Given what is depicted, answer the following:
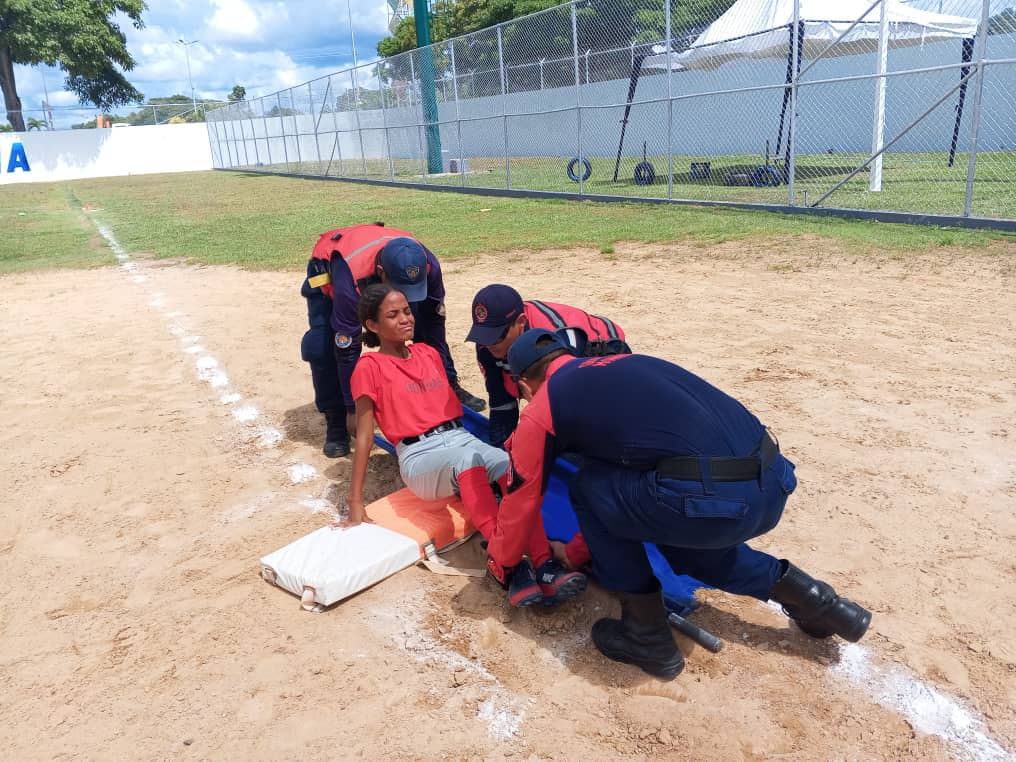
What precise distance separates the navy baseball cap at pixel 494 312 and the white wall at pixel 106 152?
42345 millimetres

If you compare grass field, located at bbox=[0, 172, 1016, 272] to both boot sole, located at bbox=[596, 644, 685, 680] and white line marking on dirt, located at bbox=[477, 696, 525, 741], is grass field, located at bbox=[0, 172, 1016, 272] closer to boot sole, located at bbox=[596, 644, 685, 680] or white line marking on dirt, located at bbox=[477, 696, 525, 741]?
boot sole, located at bbox=[596, 644, 685, 680]

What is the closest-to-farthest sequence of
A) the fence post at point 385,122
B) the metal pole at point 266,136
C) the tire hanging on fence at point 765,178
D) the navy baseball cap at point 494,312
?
the navy baseball cap at point 494,312, the tire hanging on fence at point 765,178, the fence post at point 385,122, the metal pole at point 266,136

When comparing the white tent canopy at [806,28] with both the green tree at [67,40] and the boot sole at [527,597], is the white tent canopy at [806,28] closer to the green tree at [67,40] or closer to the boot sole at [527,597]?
the boot sole at [527,597]

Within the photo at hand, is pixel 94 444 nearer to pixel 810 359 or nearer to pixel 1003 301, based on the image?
pixel 810 359

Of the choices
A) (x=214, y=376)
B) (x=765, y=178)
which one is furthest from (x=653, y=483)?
(x=765, y=178)

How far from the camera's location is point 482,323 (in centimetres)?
314

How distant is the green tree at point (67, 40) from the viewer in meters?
41.8

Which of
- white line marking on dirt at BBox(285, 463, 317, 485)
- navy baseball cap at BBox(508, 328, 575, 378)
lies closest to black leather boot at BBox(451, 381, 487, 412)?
white line marking on dirt at BBox(285, 463, 317, 485)

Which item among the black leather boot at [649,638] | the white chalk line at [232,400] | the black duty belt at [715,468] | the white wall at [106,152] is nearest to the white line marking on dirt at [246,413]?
the white chalk line at [232,400]

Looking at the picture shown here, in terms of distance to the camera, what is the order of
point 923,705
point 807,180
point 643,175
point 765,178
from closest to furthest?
point 923,705, point 765,178, point 807,180, point 643,175

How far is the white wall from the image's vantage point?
38.2m

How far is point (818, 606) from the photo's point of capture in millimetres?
2488

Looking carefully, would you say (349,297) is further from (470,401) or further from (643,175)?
(643,175)

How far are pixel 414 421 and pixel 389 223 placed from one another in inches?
446
